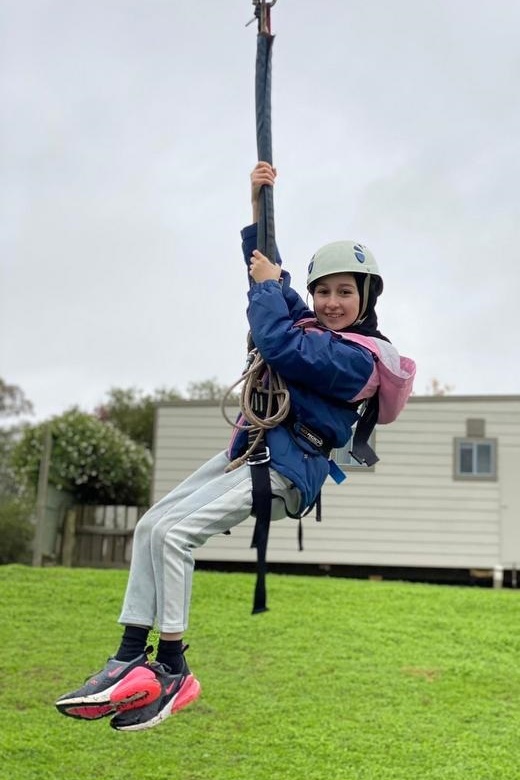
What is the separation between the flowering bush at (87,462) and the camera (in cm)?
1836

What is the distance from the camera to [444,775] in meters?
7.02

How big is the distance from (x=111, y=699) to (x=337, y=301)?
172 cm

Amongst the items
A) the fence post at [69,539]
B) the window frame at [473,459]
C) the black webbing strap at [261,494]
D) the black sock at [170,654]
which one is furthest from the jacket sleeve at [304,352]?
the fence post at [69,539]

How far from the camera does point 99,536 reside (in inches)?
690

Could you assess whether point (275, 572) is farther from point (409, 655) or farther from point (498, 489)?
point (409, 655)

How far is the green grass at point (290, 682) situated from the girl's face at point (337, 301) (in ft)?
14.4

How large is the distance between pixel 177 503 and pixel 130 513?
14453 millimetres

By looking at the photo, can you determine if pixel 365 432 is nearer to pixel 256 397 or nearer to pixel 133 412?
pixel 256 397

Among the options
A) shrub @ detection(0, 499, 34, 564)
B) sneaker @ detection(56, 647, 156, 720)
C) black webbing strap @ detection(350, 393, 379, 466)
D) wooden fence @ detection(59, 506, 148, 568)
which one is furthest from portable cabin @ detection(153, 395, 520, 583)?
sneaker @ detection(56, 647, 156, 720)

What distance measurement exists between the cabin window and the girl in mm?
12698

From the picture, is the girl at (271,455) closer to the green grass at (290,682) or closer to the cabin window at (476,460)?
the green grass at (290,682)

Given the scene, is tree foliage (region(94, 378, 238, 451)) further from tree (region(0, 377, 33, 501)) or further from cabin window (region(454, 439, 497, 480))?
cabin window (region(454, 439, 497, 480))

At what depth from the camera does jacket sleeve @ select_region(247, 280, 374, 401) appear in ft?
11.4

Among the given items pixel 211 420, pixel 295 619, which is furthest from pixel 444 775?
pixel 211 420
